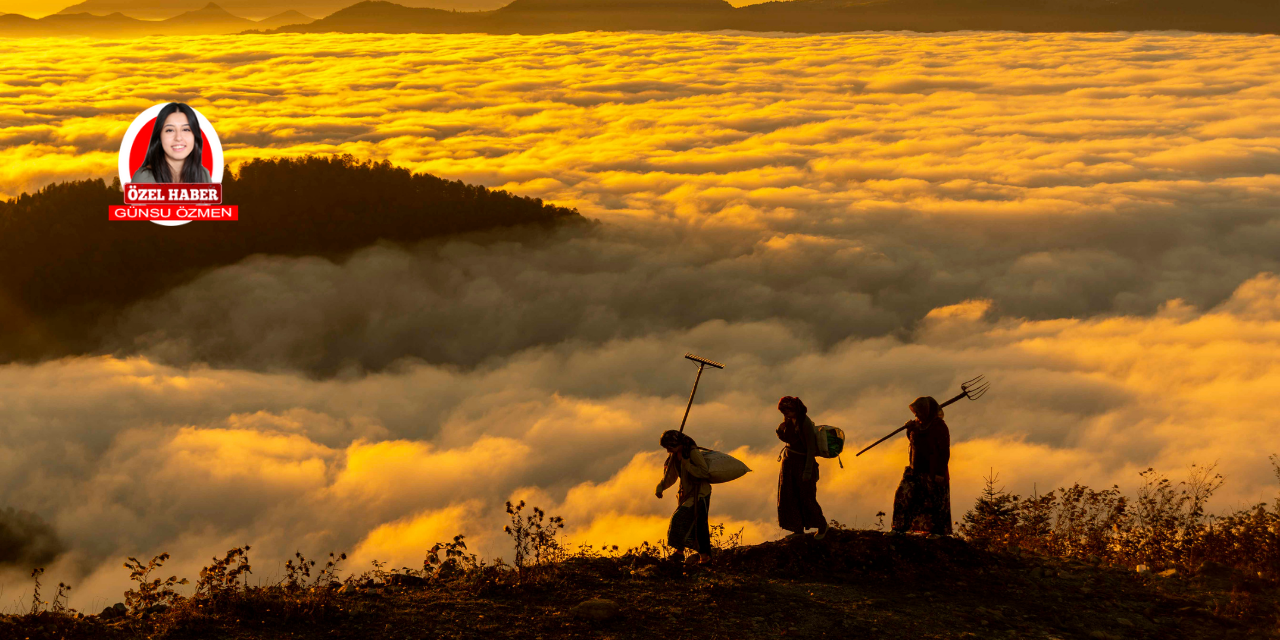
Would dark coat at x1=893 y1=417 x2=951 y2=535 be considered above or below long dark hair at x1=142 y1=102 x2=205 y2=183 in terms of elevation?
below

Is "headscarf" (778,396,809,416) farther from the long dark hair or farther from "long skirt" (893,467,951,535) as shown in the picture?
the long dark hair

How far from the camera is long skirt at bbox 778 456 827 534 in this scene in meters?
10.3

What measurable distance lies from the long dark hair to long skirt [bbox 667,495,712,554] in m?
13.6

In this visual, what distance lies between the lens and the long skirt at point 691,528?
9992mm

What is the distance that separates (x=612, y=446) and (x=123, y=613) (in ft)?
164

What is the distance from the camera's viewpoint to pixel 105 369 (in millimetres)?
62000

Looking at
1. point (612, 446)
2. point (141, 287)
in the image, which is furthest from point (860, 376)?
point (141, 287)

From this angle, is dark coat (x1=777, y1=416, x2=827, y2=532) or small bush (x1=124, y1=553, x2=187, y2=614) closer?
small bush (x1=124, y1=553, x2=187, y2=614)

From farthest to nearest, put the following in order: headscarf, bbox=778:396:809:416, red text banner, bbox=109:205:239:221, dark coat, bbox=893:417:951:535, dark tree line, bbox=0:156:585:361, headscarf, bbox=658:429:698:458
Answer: dark tree line, bbox=0:156:585:361 → red text banner, bbox=109:205:239:221 → dark coat, bbox=893:417:951:535 → headscarf, bbox=778:396:809:416 → headscarf, bbox=658:429:698:458

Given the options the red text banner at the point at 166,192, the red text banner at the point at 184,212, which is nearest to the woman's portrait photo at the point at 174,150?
the red text banner at the point at 166,192

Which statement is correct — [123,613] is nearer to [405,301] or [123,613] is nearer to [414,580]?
[414,580]

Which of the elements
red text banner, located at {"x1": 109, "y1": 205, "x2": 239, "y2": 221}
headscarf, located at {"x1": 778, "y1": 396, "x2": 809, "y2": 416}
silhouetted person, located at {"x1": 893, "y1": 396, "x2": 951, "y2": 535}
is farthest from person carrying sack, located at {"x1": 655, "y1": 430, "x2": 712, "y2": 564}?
red text banner, located at {"x1": 109, "y1": 205, "x2": 239, "y2": 221}

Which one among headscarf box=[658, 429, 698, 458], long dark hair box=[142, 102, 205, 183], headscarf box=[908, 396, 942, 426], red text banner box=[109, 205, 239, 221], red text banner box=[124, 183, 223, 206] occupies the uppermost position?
red text banner box=[109, 205, 239, 221]

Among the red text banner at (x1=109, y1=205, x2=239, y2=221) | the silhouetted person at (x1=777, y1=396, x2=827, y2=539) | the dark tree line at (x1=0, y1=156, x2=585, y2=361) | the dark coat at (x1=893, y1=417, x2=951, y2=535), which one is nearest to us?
the silhouetted person at (x1=777, y1=396, x2=827, y2=539)
